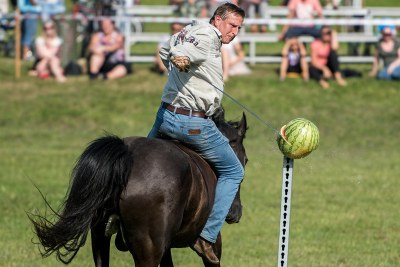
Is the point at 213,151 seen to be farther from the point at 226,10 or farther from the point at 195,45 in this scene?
the point at 226,10

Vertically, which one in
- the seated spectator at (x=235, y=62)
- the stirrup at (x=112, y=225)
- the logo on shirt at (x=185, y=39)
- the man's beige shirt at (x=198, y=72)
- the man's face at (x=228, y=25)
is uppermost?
the man's face at (x=228, y=25)

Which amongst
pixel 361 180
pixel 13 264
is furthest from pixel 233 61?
pixel 13 264

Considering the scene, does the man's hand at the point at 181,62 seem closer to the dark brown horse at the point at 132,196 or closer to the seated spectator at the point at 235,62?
the dark brown horse at the point at 132,196

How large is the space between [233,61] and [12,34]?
8548 mm

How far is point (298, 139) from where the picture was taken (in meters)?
7.04

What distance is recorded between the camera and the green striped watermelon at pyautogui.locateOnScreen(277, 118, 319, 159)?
7.05 m

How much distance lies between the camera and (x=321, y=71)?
21188 mm

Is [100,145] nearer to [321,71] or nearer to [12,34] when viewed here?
[321,71]

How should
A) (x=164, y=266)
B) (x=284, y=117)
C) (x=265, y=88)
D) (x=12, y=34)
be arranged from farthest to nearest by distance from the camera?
(x=12, y=34) → (x=265, y=88) → (x=284, y=117) → (x=164, y=266)

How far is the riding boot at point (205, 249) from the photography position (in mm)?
7559

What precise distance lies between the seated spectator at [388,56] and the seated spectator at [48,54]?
7.31 m

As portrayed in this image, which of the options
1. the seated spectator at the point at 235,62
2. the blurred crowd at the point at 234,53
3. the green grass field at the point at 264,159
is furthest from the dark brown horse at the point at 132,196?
the seated spectator at the point at 235,62

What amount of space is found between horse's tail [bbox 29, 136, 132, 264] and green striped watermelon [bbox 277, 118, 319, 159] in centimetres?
125

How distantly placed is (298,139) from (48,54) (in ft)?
48.9
